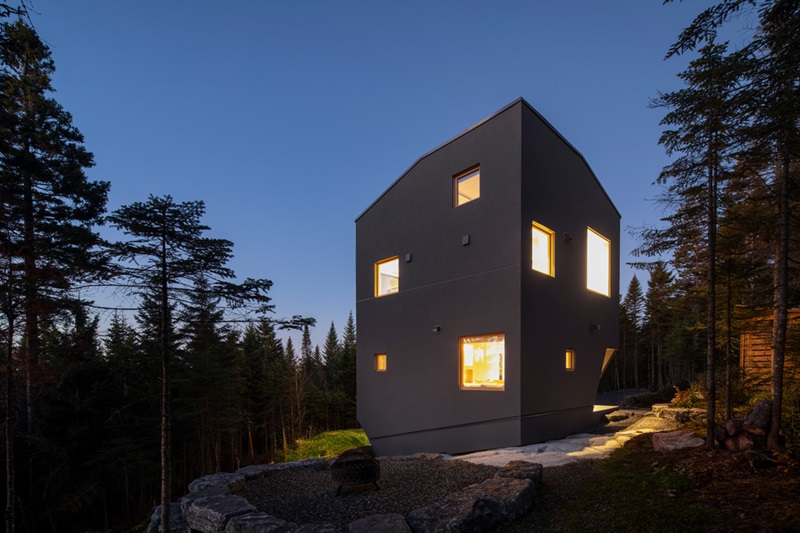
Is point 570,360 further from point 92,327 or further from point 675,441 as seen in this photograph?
point 92,327

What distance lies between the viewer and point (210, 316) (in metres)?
6.43

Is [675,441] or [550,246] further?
[550,246]

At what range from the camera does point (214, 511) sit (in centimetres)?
432

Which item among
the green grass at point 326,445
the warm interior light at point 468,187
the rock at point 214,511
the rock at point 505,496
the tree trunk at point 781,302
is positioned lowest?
the green grass at point 326,445

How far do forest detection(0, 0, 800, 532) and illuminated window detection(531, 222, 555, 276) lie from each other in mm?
1933

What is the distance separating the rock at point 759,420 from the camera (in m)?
4.92

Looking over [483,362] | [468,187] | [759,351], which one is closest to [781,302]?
[483,362]

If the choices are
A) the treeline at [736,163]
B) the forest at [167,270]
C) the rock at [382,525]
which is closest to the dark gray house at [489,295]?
the forest at [167,270]

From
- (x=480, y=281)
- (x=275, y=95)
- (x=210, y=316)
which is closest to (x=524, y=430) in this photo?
(x=480, y=281)

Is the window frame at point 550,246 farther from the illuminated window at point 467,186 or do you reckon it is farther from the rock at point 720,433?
the rock at point 720,433

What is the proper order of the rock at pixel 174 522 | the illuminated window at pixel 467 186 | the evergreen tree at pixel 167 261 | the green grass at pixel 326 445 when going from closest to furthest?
the rock at pixel 174 522 < the evergreen tree at pixel 167 261 < the illuminated window at pixel 467 186 < the green grass at pixel 326 445

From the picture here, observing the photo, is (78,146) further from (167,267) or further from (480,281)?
(480,281)

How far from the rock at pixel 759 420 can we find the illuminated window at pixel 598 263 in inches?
198

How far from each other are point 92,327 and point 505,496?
28.4 feet
